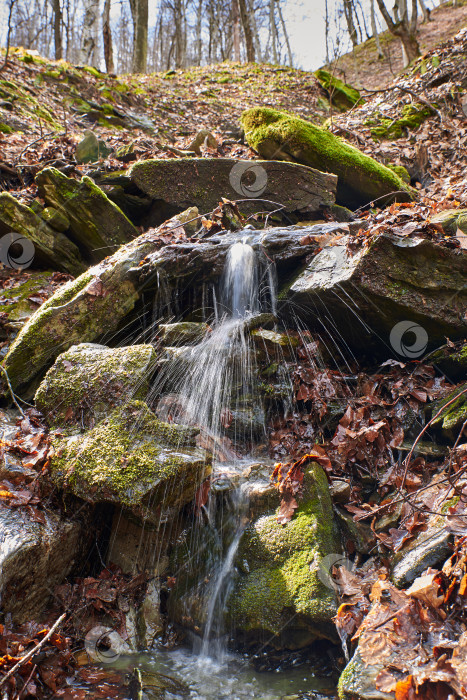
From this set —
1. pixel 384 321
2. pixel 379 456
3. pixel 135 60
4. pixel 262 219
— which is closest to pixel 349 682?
pixel 379 456

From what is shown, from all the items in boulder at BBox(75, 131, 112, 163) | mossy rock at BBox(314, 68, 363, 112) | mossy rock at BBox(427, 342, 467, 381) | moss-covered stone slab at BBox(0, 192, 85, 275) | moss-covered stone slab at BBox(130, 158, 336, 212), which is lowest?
mossy rock at BBox(427, 342, 467, 381)

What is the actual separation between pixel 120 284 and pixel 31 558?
9.87 ft

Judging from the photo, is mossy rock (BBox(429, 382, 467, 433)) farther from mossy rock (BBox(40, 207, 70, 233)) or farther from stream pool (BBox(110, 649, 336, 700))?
mossy rock (BBox(40, 207, 70, 233))

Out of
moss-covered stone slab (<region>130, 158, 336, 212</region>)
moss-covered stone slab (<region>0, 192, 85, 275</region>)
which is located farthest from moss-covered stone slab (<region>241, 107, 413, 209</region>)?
moss-covered stone slab (<region>0, 192, 85, 275</region>)

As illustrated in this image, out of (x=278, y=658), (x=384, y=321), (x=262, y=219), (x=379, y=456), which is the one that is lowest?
(x=278, y=658)

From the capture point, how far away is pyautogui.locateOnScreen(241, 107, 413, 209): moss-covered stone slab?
25.8 ft

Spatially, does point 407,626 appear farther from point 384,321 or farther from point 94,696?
point 384,321

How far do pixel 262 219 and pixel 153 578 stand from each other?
233 inches

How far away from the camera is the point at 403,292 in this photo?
4254mm

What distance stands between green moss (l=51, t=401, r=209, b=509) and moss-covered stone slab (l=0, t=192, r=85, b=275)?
13.3 ft

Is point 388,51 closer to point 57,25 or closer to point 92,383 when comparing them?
point 57,25

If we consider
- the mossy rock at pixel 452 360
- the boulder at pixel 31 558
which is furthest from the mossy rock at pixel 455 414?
the boulder at pixel 31 558

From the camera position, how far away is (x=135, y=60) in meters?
18.2

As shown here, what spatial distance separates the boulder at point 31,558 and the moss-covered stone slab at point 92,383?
2.77ft
